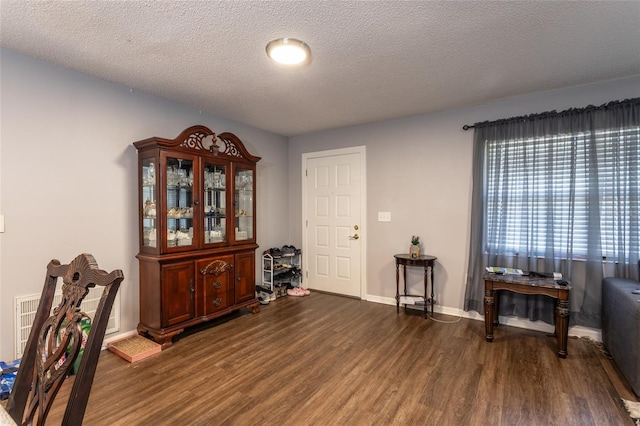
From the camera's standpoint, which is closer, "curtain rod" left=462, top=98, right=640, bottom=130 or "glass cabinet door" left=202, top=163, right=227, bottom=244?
A: "curtain rod" left=462, top=98, right=640, bottom=130

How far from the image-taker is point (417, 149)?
13.1 feet

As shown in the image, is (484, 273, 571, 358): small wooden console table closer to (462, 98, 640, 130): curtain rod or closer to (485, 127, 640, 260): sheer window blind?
(485, 127, 640, 260): sheer window blind

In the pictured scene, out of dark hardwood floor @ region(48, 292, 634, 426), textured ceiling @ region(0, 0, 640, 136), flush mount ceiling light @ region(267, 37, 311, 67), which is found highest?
textured ceiling @ region(0, 0, 640, 136)

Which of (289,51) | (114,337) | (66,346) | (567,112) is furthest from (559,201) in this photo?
(114,337)

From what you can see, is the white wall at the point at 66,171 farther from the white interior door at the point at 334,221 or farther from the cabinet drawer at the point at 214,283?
the white interior door at the point at 334,221

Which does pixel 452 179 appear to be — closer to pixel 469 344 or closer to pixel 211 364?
pixel 469 344

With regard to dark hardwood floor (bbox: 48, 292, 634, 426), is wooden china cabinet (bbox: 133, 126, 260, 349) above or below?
above

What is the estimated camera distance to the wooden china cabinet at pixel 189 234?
9.64ft

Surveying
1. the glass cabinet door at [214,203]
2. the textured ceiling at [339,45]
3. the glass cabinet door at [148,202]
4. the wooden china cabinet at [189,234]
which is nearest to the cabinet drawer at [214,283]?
the wooden china cabinet at [189,234]

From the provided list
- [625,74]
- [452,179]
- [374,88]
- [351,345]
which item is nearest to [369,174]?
[452,179]

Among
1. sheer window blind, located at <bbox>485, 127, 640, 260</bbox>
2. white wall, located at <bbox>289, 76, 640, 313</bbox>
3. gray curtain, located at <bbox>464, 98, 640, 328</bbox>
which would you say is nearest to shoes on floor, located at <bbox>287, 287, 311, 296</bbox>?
white wall, located at <bbox>289, 76, 640, 313</bbox>

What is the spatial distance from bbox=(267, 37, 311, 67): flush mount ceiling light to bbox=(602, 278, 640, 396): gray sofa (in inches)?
116

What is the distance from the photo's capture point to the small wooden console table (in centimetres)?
269

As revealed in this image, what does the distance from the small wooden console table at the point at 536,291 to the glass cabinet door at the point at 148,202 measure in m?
3.29
